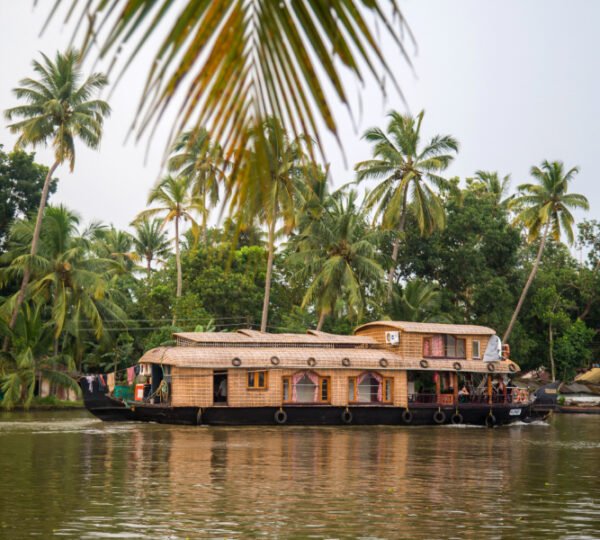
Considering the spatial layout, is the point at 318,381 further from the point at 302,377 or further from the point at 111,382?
the point at 111,382

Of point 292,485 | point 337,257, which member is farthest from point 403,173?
point 292,485

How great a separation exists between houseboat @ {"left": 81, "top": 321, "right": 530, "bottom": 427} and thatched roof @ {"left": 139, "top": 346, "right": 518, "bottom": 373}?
31 mm

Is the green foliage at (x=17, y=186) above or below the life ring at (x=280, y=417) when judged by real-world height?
above

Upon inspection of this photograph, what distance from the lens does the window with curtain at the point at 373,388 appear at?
28422 millimetres

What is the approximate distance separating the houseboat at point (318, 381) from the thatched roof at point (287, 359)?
0.10ft

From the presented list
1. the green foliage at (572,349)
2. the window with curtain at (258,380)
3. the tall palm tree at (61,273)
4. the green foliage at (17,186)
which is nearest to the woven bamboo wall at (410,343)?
the window with curtain at (258,380)

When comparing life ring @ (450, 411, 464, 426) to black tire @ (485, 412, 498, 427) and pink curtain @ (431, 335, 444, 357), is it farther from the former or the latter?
pink curtain @ (431, 335, 444, 357)

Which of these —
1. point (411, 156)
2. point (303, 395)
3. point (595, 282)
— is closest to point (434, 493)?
point (303, 395)

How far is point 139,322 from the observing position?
39688 mm

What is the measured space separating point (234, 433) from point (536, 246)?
32.3 metres

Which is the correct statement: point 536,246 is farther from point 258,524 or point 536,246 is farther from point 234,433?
point 258,524

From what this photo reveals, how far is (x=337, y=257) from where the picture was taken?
1358 inches

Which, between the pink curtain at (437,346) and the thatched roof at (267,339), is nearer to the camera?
the thatched roof at (267,339)

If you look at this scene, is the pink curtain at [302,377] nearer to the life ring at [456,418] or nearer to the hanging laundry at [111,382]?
the life ring at [456,418]
